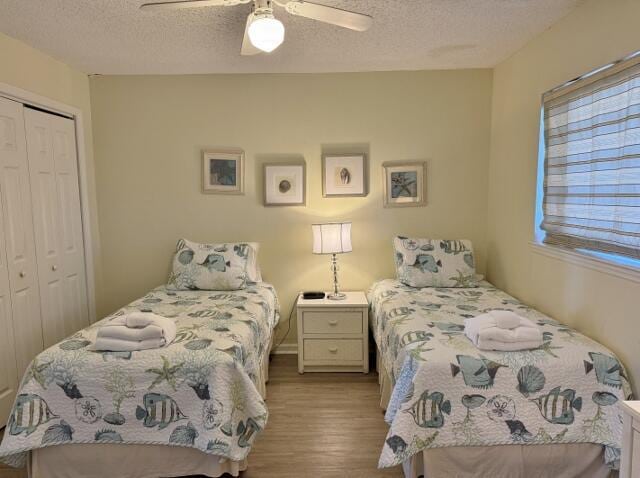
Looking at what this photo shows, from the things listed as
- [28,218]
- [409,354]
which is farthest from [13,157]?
[409,354]

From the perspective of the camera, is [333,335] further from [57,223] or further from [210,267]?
[57,223]

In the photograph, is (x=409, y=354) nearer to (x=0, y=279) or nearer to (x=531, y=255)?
(x=531, y=255)

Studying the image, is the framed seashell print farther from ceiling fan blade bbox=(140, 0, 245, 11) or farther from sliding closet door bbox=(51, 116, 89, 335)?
sliding closet door bbox=(51, 116, 89, 335)

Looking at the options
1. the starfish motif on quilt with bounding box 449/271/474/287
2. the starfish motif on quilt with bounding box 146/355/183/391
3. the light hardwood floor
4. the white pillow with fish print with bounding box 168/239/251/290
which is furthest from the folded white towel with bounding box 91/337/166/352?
the starfish motif on quilt with bounding box 449/271/474/287

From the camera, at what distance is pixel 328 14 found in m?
1.79

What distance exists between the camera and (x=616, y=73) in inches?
75.4

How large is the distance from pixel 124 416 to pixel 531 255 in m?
2.51

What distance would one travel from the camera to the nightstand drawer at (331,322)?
10.1 ft

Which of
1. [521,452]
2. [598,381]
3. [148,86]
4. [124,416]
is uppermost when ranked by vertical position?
[148,86]

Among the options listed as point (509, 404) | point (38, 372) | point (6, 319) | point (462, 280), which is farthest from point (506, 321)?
point (6, 319)

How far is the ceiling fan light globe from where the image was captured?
1671 millimetres

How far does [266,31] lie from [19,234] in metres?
2.03

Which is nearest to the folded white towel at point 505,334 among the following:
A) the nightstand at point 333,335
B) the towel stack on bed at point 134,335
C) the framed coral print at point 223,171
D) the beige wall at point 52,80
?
the nightstand at point 333,335

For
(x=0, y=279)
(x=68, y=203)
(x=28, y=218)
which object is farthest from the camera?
(x=68, y=203)
